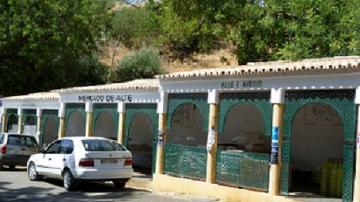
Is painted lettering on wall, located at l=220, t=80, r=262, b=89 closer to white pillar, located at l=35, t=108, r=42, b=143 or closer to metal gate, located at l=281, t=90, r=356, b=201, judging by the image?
metal gate, located at l=281, t=90, r=356, b=201

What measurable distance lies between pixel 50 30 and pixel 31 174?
65.3 ft

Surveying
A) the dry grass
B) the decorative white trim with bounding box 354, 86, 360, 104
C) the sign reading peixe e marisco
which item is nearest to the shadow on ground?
the sign reading peixe e marisco

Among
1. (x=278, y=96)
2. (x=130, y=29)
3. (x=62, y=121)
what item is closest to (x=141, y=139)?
(x=62, y=121)

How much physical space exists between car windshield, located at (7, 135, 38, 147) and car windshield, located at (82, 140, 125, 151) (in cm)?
675

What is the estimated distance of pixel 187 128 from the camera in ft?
75.0

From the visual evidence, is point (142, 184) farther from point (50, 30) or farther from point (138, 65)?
point (138, 65)

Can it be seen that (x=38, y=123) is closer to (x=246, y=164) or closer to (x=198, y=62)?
(x=246, y=164)

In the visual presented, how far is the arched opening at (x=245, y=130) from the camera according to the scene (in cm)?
1895

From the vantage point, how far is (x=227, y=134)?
69.3ft

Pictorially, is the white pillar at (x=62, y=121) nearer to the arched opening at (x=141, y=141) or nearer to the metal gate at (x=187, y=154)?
the arched opening at (x=141, y=141)

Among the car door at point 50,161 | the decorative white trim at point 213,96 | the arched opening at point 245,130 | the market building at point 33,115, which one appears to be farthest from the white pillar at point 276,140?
the market building at point 33,115

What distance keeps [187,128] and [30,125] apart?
32.1 feet

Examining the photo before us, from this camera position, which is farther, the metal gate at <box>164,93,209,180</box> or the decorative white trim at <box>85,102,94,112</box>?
the decorative white trim at <box>85,102,94,112</box>

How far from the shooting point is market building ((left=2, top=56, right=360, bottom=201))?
1250cm
